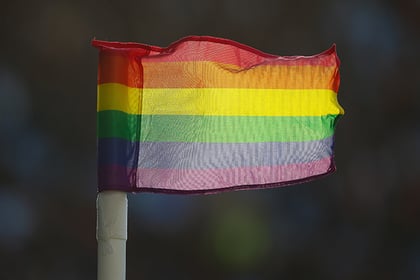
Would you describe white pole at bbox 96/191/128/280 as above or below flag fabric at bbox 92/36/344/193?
below

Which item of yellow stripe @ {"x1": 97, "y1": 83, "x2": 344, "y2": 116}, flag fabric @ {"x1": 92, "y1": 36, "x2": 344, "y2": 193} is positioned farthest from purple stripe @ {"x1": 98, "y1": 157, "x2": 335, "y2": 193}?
yellow stripe @ {"x1": 97, "y1": 83, "x2": 344, "y2": 116}

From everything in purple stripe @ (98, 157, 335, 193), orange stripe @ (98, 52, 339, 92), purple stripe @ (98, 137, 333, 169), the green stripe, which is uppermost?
orange stripe @ (98, 52, 339, 92)

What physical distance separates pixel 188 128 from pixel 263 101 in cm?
17

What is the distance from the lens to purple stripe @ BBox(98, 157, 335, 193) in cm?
170

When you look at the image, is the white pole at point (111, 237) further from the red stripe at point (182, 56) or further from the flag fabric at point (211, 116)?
the red stripe at point (182, 56)

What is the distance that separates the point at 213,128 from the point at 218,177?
0.10 m

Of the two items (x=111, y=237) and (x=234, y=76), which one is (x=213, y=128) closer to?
(x=234, y=76)

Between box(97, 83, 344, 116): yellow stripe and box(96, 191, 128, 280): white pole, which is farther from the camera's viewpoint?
box(97, 83, 344, 116): yellow stripe

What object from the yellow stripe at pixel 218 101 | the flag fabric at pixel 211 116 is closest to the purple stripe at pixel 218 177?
the flag fabric at pixel 211 116

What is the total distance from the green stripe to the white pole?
0.45ft

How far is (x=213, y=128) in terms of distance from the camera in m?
1.75

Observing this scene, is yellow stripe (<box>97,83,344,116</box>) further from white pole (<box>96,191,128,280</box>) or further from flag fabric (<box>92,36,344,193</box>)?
white pole (<box>96,191,128,280</box>)

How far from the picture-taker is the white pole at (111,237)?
1.54 meters

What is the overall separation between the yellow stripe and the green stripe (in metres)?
0.01
